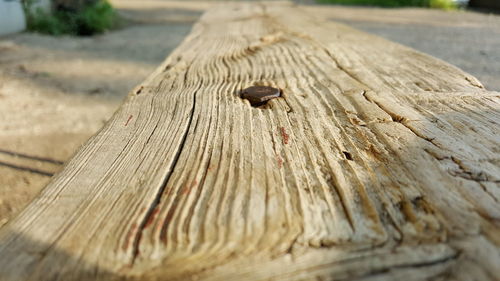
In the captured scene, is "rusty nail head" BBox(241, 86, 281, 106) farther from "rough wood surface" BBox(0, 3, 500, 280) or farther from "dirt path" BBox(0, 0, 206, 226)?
"dirt path" BBox(0, 0, 206, 226)

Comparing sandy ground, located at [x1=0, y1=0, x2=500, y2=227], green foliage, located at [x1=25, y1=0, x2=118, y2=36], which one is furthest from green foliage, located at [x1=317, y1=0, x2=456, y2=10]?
green foliage, located at [x1=25, y1=0, x2=118, y2=36]

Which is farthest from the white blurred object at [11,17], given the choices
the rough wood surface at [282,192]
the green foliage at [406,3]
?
the green foliage at [406,3]

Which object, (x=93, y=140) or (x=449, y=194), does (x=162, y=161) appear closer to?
(x=93, y=140)

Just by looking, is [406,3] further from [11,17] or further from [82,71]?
[11,17]

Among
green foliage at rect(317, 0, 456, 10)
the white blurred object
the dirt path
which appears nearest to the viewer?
the dirt path

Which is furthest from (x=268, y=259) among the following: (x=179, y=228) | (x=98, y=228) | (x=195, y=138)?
(x=195, y=138)

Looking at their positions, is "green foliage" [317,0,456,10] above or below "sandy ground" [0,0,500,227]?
above
